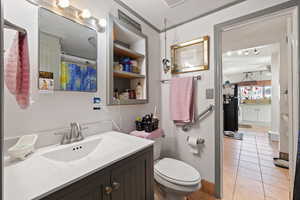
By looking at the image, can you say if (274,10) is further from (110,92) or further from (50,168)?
(50,168)

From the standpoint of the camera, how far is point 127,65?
1489mm

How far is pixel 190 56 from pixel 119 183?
1623 millimetres

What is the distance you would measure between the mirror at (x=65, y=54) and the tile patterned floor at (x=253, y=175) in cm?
204

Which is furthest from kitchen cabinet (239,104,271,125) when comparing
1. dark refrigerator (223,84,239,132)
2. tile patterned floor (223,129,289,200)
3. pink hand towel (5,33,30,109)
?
pink hand towel (5,33,30,109)

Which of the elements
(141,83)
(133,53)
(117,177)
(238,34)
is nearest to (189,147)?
(141,83)

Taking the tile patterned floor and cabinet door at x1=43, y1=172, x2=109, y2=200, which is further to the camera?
the tile patterned floor

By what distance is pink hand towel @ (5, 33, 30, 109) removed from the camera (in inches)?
23.8

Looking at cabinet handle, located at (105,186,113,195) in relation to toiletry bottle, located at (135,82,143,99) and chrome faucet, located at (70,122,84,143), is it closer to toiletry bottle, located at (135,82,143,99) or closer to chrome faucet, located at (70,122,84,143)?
chrome faucet, located at (70,122,84,143)

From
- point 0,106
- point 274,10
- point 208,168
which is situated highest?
point 274,10

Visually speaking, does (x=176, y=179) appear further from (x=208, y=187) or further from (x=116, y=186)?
(x=208, y=187)

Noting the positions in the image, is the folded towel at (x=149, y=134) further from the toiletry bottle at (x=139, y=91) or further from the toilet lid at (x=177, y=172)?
the toiletry bottle at (x=139, y=91)

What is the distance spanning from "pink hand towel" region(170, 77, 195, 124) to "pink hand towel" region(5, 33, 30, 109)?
57.8 inches

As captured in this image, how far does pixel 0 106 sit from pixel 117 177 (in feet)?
2.05

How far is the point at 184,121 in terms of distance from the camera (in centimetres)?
165
